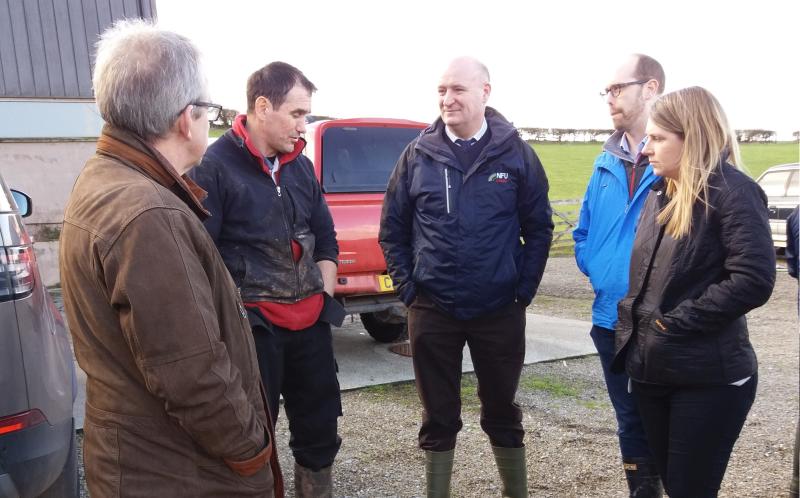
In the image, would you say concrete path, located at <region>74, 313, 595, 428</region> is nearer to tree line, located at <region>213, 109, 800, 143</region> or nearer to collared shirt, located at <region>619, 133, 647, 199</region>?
collared shirt, located at <region>619, 133, 647, 199</region>

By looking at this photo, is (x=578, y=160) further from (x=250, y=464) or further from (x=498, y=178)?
(x=250, y=464)

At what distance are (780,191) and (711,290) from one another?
13.9m

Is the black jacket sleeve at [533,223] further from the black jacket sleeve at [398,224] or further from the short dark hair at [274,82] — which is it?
the short dark hair at [274,82]

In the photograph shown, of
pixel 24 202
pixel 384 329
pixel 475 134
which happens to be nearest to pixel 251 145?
pixel 475 134

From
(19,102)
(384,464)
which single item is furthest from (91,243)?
(19,102)

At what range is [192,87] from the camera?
1.76 meters

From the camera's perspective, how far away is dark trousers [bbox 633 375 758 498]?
7.89ft

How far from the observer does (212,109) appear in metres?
1.86

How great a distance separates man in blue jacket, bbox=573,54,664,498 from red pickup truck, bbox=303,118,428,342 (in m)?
2.41

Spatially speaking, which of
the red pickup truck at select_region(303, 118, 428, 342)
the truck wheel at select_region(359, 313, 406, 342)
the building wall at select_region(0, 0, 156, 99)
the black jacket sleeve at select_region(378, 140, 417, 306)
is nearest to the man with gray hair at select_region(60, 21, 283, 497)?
the black jacket sleeve at select_region(378, 140, 417, 306)

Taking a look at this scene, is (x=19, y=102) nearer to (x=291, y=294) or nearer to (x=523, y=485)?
(x=291, y=294)

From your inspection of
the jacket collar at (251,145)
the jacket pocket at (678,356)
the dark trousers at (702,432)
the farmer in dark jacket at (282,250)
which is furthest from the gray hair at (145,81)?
the dark trousers at (702,432)

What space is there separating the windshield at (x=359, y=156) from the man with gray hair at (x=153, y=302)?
438cm

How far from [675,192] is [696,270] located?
0.34 meters
